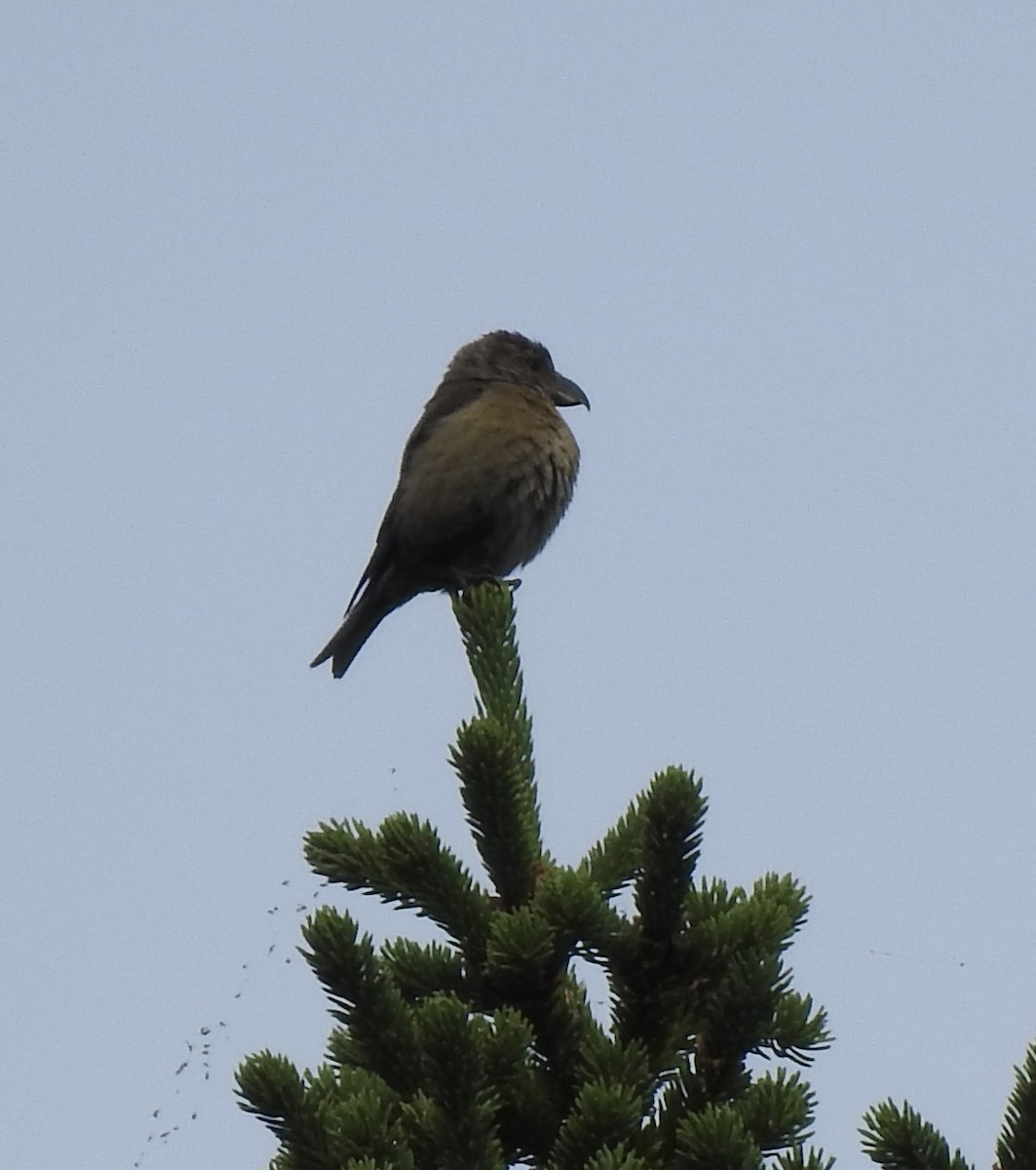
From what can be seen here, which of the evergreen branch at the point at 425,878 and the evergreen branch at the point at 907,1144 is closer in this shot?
the evergreen branch at the point at 907,1144

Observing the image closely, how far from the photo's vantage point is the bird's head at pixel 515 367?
22.3ft

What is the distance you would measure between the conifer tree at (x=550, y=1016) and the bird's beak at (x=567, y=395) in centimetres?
444

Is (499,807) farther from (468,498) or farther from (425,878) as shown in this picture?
(468,498)

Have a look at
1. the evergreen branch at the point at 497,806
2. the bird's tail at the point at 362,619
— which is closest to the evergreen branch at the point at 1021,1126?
the evergreen branch at the point at 497,806

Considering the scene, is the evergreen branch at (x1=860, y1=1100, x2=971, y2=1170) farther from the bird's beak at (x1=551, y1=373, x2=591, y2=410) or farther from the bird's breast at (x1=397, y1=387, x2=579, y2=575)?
the bird's beak at (x1=551, y1=373, x2=591, y2=410)

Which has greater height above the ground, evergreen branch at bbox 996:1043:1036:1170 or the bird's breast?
the bird's breast

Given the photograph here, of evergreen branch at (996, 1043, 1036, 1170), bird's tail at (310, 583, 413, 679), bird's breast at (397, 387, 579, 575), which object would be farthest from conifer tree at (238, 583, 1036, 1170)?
bird's tail at (310, 583, 413, 679)

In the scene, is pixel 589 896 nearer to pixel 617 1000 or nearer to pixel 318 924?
pixel 617 1000

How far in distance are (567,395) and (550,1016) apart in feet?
15.8

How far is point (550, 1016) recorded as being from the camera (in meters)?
2.20

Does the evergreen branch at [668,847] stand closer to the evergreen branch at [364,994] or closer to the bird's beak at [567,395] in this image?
the evergreen branch at [364,994]

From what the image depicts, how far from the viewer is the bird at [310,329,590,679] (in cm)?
595

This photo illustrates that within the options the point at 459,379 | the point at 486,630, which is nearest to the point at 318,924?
the point at 486,630

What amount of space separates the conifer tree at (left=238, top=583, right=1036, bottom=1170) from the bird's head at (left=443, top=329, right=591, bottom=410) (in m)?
4.43
